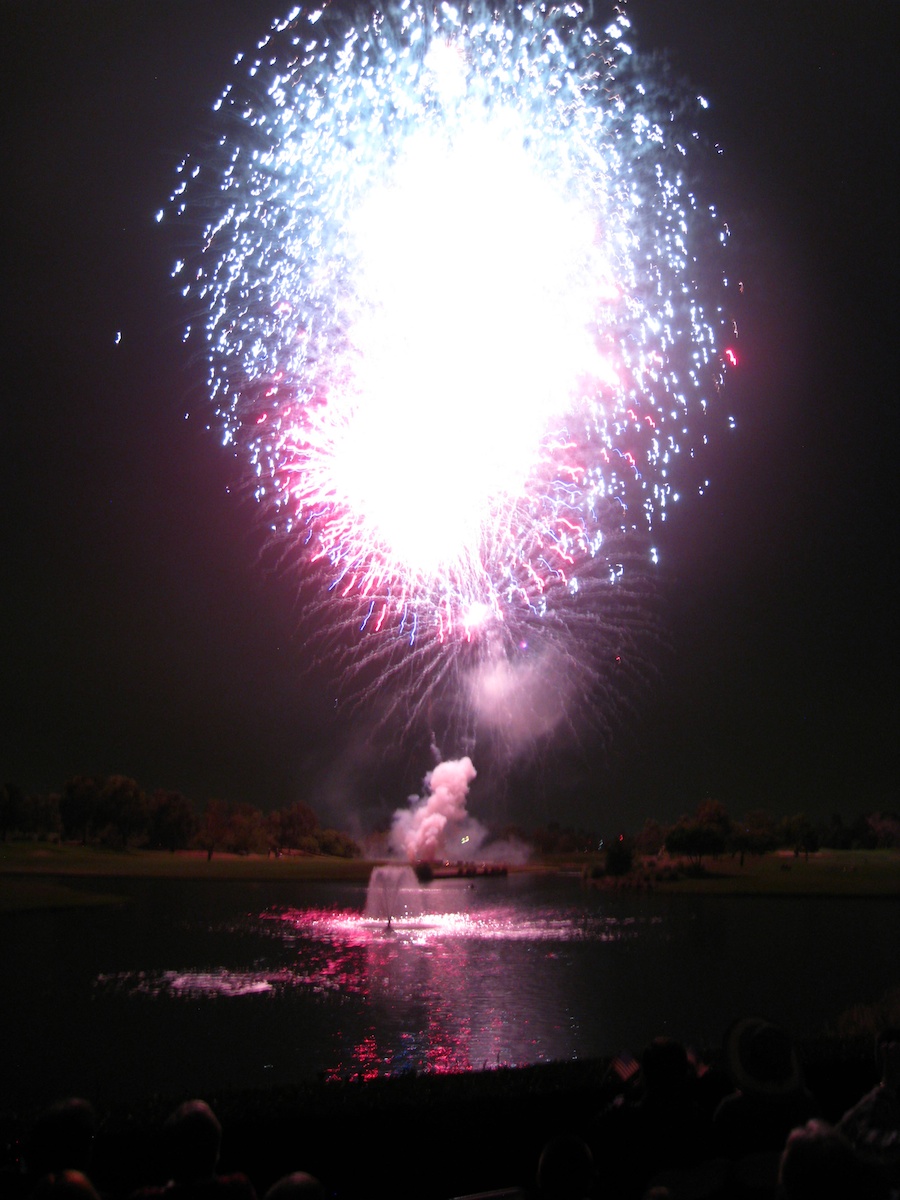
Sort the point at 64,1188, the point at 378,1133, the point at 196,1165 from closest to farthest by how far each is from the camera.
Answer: the point at 64,1188 → the point at 196,1165 → the point at 378,1133

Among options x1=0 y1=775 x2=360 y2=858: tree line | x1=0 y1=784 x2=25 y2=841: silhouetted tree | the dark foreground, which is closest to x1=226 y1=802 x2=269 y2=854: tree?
x1=0 y1=775 x2=360 y2=858: tree line

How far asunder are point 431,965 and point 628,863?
42589mm

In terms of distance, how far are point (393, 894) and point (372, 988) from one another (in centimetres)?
3066

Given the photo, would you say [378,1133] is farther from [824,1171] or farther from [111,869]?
[111,869]

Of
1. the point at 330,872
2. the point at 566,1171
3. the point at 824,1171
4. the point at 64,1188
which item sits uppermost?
the point at 824,1171

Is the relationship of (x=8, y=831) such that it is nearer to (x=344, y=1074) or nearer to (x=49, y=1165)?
(x=344, y=1074)

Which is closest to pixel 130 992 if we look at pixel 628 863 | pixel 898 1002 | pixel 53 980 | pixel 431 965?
pixel 53 980

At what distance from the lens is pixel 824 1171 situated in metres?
2.32

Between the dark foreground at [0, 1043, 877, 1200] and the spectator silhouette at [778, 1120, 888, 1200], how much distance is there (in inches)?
83.9

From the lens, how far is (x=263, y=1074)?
9.61m

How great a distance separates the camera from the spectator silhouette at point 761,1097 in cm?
361

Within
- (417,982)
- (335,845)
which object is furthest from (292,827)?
(417,982)

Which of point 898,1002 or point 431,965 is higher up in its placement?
point 898,1002

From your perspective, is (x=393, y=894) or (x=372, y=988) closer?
(x=372, y=988)
